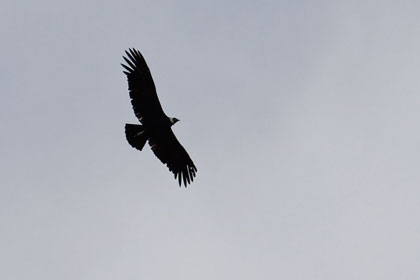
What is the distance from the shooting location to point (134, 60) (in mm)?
31453

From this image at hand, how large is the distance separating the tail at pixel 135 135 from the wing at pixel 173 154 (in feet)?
2.59

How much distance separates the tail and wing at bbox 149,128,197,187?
2.59 feet

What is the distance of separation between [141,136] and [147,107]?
126 cm

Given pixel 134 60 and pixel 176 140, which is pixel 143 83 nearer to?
pixel 134 60

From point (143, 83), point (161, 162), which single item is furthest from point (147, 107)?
point (161, 162)

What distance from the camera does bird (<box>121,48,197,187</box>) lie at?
3144 centimetres

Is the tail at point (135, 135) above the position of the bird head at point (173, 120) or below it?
below

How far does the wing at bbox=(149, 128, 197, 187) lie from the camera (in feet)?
109

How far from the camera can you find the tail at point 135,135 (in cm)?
3212

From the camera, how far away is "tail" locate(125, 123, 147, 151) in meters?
32.1

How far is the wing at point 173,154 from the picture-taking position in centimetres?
3331

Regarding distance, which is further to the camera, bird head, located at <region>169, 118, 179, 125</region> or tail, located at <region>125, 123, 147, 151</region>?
bird head, located at <region>169, 118, 179, 125</region>

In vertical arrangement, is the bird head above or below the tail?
above

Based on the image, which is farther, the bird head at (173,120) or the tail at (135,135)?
the bird head at (173,120)
